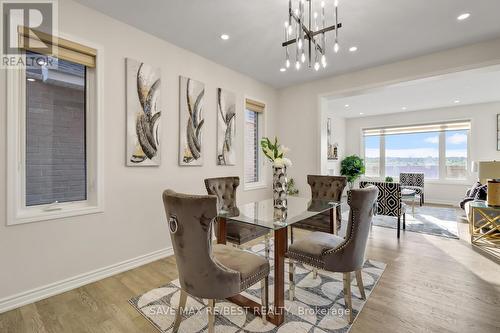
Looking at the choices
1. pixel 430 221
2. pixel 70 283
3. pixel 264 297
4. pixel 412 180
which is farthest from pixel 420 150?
pixel 70 283

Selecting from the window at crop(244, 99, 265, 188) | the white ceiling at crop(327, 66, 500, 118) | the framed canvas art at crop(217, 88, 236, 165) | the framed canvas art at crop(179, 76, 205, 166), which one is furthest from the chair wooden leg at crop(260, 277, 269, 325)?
the white ceiling at crop(327, 66, 500, 118)

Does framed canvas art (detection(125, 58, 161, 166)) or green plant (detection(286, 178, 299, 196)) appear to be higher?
framed canvas art (detection(125, 58, 161, 166))

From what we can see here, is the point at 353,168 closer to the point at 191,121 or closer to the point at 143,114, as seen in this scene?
the point at 191,121

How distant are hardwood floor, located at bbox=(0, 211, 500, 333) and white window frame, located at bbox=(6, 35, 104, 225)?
2.57 ft

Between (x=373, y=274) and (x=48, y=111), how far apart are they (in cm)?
376

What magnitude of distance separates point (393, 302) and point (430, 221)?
3.70m

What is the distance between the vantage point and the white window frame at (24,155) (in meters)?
1.98

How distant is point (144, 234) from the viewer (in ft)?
9.50

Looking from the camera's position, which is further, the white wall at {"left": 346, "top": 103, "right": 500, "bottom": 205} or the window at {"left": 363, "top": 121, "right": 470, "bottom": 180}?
the window at {"left": 363, "top": 121, "right": 470, "bottom": 180}

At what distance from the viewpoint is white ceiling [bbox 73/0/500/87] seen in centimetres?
235

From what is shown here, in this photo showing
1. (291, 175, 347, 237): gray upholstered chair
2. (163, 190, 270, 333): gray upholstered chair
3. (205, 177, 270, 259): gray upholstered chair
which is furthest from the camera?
(291, 175, 347, 237): gray upholstered chair

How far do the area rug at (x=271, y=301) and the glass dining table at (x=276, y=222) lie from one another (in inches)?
3.4

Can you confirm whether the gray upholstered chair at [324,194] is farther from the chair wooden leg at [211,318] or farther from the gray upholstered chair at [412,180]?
the gray upholstered chair at [412,180]

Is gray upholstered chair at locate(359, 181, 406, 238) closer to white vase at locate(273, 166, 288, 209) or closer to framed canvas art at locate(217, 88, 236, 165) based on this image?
white vase at locate(273, 166, 288, 209)
